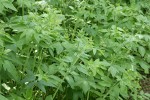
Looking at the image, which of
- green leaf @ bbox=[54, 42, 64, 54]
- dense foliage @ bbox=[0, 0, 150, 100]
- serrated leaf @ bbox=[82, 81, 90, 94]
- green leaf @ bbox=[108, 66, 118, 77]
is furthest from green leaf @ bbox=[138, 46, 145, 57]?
green leaf @ bbox=[54, 42, 64, 54]

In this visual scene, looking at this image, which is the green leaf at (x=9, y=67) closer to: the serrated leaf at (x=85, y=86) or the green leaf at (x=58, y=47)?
the green leaf at (x=58, y=47)

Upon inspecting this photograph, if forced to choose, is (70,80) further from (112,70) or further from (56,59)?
(112,70)

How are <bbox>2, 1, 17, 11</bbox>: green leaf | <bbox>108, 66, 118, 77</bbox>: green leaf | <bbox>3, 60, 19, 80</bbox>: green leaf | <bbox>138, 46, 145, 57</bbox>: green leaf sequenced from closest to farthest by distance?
<bbox>3, 60, 19, 80</bbox>: green leaf
<bbox>2, 1, 17, 11</bbox>: green leaf
<bbox>108, 66, 118, 77</bbox>: green leaf
<bbox>138, 46, 145, 57</bbox>: green leaf

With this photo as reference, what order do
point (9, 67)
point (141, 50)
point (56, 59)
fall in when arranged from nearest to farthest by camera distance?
point (9, 67) < point (56, 59) < point (141, 50)

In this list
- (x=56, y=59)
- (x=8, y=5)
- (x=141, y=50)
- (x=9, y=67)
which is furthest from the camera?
(x=141, y=50)

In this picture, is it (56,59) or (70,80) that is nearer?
(70,80)

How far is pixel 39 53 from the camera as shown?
8.21ft

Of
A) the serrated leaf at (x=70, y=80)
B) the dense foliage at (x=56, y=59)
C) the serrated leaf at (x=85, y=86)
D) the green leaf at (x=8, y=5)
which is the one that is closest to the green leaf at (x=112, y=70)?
the dense foliage at (x=56, y=59)

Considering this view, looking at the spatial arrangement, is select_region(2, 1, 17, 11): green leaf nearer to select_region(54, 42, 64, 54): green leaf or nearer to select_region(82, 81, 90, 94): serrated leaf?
select_region(54, 42, 64, 54): green leaf

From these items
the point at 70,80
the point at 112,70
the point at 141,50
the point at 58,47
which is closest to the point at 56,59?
the point at 58,47

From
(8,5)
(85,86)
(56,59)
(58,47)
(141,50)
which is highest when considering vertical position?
(8,5)

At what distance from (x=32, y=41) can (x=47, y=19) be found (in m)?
0.19

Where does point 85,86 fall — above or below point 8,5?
below

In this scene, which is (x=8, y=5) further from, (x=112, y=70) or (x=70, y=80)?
(x=112, y=70)
